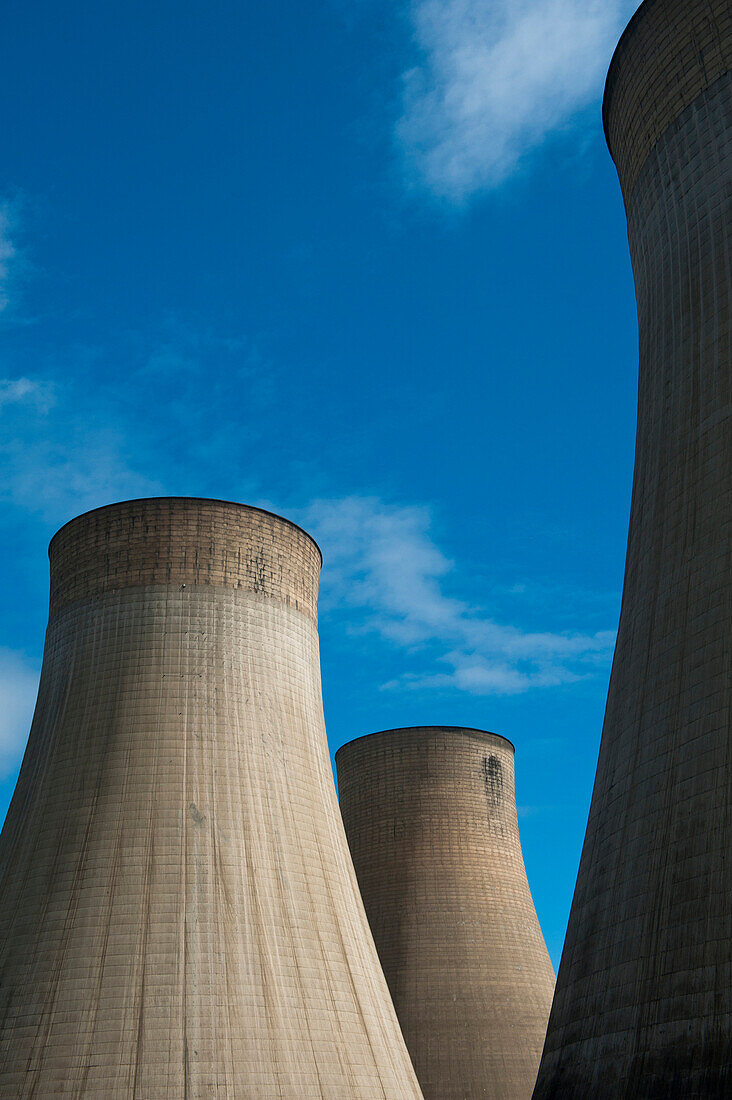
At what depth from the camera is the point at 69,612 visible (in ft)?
40.9

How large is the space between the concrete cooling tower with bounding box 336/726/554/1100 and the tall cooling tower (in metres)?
9.56

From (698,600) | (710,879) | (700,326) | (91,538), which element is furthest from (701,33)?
(91,538)

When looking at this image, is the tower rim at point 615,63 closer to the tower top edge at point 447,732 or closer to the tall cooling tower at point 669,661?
the tall cooling tower at point 669,661

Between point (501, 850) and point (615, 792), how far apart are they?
1099 cm

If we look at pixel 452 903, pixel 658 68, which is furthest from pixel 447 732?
pixel 658 68

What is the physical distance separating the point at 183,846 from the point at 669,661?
5554mm

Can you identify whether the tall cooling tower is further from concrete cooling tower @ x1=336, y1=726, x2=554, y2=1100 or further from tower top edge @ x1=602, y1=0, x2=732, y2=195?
concrete cooling tower @ x1=336, y1=726, x2=554, y2=1100

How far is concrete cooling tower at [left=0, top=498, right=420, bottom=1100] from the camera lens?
31.7 feet

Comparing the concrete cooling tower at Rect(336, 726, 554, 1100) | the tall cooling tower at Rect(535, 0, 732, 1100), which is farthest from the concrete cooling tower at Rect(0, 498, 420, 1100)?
the concrete cooling tower at Rect(336, 726, 554, 1100)

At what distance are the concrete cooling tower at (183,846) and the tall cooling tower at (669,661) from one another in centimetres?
362

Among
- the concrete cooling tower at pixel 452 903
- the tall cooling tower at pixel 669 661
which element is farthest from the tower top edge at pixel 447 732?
the tall cooling tower at pixel 669 661

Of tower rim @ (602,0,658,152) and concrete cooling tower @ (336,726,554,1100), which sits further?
concrete cooling tower @ (336,726,554,1100)

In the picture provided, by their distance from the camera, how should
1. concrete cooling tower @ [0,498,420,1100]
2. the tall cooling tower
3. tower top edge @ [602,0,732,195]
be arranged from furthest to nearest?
concrete cooling tower @ [0,498,420,1100] → tower top edge @ [602,0,732,195] → the tall cooling tower

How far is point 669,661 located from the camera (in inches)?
276
